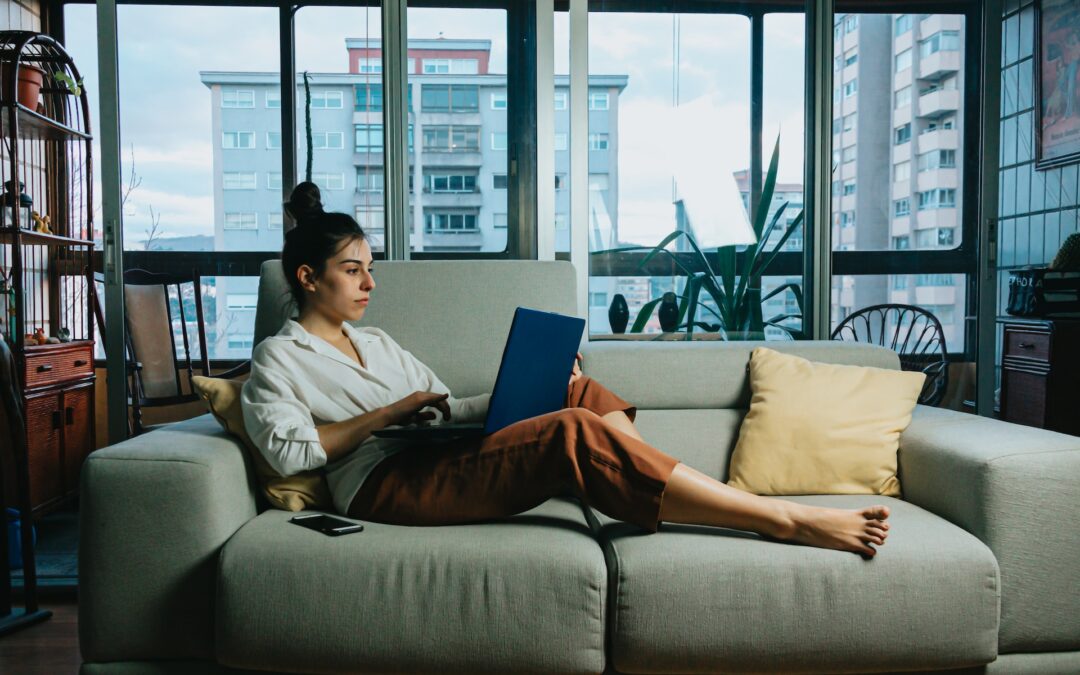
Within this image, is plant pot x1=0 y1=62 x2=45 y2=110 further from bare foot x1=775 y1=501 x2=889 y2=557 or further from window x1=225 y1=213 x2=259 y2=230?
bare foot x1=775 y1=501 x2=889 y2=557

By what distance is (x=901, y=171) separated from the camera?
3010 millimetres

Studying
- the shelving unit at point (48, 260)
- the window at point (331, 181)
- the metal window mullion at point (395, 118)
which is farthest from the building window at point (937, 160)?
the shelving unit at point (48, 260)

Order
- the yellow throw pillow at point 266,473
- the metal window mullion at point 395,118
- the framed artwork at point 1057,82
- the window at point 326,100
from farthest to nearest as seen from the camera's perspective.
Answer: the framed artwork at point 1057,82 → the window at point 326,100 → the metal window mullion at point 395,118 → the yellow throw pillow at point 266,473

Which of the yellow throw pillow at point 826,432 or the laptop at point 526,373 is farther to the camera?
the yellow throw pillow at point 826,432

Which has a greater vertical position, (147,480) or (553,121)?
(553,121)

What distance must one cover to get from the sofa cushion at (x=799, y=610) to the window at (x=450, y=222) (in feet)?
6.73

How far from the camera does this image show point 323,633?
4.23ft

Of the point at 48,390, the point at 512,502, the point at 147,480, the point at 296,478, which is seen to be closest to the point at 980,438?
the point at 512,502

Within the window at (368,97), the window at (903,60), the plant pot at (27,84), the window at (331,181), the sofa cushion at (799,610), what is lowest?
the sofa cushion at (799,610)

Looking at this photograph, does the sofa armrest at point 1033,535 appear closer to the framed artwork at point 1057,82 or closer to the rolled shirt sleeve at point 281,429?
the rolled shirt sleeve at point 281,429

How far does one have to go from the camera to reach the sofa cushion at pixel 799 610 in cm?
131

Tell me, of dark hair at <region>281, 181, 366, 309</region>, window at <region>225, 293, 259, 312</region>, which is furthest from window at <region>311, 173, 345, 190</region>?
dark hair at <region>281, 181, 366, 309</region>

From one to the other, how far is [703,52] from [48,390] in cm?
280

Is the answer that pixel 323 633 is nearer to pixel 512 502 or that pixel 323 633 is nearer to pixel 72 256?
pixel 512 502
